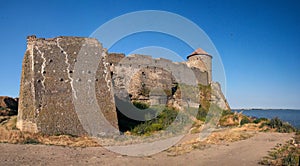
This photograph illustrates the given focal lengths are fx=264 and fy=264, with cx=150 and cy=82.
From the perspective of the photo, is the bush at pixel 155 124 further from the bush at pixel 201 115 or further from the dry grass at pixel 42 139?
the bush at pixel 201 115

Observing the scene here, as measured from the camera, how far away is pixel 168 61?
28875 mm

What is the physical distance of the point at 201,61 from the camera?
3672 centimetres

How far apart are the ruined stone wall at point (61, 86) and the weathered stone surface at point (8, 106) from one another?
10.8ft

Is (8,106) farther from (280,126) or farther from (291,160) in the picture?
(280,126)

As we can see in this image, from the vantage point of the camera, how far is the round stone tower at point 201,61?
119 feet

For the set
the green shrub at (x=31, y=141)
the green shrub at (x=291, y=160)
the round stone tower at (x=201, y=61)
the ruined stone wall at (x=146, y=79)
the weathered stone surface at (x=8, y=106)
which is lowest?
the green shrub at (x=291, y=160)

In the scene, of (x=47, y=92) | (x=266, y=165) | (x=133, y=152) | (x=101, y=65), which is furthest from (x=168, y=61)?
(x=266, y=165)

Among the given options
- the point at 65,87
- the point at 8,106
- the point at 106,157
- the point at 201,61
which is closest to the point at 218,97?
the point at 201,61

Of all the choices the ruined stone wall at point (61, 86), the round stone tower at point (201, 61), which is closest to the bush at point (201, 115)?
the ruined stone wall at point (61, 86)

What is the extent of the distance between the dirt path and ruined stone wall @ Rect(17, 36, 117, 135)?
100 inches

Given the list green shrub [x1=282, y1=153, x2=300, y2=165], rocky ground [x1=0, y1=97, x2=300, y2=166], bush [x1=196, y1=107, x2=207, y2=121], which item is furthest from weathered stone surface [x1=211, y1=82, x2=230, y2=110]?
green shrub [x1=282, y1=153, x2=300, y2=165]

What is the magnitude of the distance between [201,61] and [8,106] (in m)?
26.0

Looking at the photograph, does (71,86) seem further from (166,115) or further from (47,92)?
(166,115)

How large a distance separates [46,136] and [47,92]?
2329 mm
